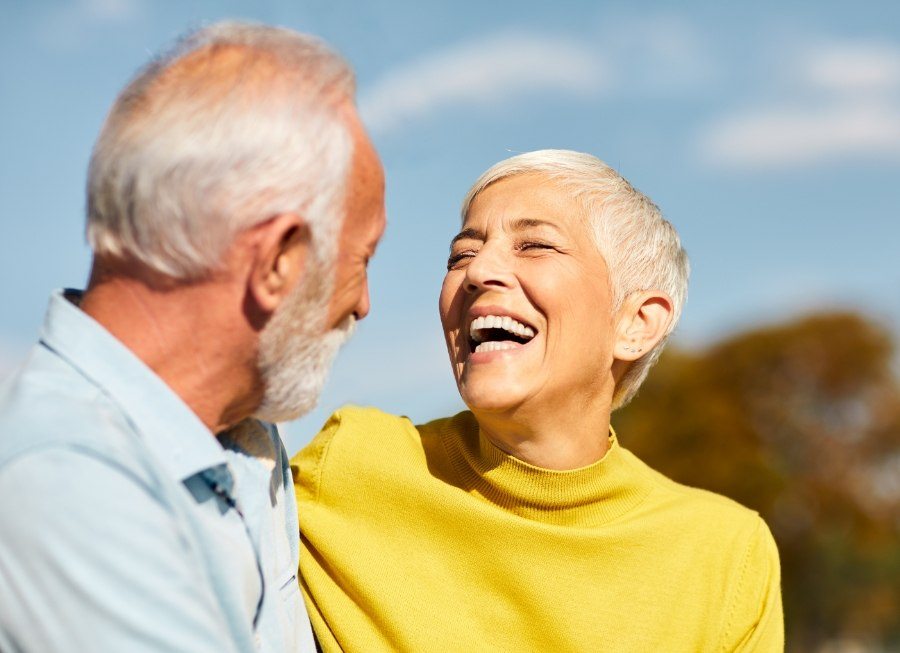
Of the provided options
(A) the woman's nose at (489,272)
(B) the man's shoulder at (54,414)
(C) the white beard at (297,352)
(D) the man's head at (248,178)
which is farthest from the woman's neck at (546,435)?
(B) the man's shoulder at (54,414)

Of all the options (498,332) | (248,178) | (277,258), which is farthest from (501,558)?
(248,178)

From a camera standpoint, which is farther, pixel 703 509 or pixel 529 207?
pixel 703 509

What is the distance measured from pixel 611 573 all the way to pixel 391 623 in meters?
0.67

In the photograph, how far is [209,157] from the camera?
84.5 inches

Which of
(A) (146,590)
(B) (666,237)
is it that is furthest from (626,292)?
(A) (146,590)

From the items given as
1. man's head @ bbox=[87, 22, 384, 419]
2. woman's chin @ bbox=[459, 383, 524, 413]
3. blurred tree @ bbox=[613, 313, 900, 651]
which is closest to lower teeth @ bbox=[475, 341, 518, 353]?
woman's chin @ bbox=[459, 383, 524, 413]

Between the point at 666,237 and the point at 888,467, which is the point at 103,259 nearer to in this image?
→ the point at 666,237

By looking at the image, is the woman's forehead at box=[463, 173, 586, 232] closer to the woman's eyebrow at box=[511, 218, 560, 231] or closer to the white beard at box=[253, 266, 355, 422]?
the woman's eyebrow at box=[511, 218, 560, 231]

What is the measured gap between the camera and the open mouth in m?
3.31

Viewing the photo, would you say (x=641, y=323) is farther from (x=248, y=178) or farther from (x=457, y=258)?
(x=248, y=178)

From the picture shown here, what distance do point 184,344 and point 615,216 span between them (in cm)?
168

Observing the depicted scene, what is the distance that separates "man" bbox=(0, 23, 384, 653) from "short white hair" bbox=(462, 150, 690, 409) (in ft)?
3.76

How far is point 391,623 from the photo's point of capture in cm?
314

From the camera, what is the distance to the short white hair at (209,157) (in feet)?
7.06
